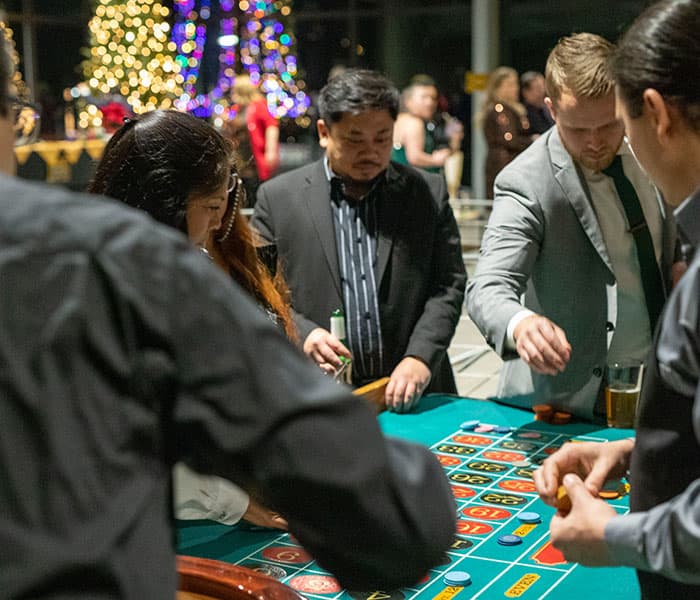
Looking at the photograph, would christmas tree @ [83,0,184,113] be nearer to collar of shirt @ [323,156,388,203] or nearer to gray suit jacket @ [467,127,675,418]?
collar of shirt @ [323,156,388,203]

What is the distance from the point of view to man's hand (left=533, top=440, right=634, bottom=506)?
1530 mm

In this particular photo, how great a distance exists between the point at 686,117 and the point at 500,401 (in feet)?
6.04

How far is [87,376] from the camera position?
2.60ft

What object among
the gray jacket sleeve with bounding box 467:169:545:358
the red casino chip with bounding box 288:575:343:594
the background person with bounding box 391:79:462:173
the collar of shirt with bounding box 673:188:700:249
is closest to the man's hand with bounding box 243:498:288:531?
the red casino chip with bounding box 288:575:343:594

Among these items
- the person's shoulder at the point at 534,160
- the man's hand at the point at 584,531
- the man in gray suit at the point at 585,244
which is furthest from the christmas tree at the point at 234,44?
the man's hand at the point at 584,531

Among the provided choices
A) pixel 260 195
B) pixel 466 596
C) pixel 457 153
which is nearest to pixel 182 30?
pixel 457 153

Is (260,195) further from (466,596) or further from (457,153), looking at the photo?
(457,153)

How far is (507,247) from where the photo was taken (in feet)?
9.44

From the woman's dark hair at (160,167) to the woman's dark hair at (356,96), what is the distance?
126cm

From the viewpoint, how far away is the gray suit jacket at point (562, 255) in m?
2.88

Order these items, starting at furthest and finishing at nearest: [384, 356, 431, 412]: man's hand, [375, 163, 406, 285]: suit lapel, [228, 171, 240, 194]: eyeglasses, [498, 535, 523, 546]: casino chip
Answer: [375, 163, 406, 285]: suit lapel
[384, 356, 431, 412]: man's hand
[228, 171, 240, 194]: eyeglasses
[498, 535, 523, 546]: casino chip

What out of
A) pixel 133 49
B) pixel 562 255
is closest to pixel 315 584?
pixel 562 255

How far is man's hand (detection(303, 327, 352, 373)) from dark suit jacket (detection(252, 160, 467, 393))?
37 cm

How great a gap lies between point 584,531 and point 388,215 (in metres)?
2.28
